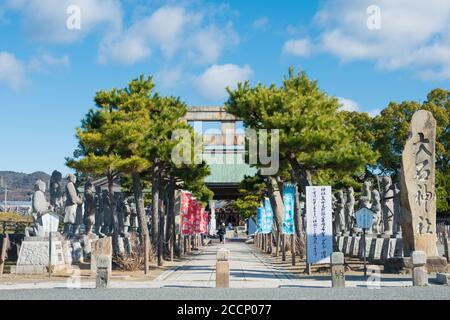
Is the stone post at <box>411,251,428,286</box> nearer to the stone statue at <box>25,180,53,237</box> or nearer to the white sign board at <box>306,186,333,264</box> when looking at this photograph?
the white sign board at <box>306,186,333,264</box>

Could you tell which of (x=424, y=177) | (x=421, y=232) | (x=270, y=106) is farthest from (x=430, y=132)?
(x=270, y=106)

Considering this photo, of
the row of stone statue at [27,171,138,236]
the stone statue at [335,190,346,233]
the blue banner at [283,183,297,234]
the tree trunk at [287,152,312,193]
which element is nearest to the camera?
the row of stone statue at [27,171,138,236]

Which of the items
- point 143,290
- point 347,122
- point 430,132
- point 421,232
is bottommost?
point 143,290

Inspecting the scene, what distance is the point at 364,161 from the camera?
21.2 m

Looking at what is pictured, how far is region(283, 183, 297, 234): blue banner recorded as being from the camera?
24516mm

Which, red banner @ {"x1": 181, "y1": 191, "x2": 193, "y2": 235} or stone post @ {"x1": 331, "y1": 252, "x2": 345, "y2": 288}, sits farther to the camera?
red banner @ {"x1": 181, "y1": 191, "x2": 193, "y2": 235}

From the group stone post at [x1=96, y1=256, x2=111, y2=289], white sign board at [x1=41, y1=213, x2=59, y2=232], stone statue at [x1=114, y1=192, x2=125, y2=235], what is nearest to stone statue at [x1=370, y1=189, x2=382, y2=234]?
stone statue at [x1=114, y1=192, x2=125, y2=235]

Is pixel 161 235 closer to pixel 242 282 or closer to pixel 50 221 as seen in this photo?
pixel 50 221

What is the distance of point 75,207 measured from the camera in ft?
69.7

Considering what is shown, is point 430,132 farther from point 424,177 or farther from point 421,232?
point 421,232

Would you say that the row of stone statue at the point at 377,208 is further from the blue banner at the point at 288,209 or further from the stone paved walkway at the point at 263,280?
the stone paved walkway at the point at 263,280

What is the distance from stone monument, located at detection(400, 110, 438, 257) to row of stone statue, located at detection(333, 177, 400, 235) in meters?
5.67

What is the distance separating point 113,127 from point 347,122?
3103cm

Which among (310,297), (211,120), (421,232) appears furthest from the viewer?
(211,120)
